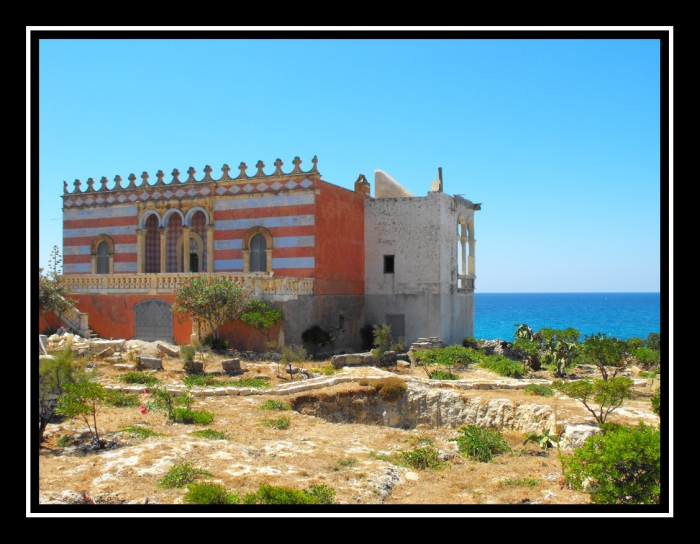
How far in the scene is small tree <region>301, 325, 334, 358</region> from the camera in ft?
87.4

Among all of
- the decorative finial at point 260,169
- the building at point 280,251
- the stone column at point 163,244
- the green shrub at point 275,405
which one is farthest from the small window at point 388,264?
the green shrub at point 275,405

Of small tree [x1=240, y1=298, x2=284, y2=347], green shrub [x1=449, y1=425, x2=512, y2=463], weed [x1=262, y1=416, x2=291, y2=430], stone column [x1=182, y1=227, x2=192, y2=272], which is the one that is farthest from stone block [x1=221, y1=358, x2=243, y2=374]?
Result: stone column [x1=182, y1=227, x2=192, y2=272]

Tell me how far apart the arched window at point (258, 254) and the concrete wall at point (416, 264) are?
589 centimetres

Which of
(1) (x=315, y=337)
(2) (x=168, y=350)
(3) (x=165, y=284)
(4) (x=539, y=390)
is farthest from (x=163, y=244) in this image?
(4) (x=539, y=390)

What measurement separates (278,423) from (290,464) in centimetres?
300

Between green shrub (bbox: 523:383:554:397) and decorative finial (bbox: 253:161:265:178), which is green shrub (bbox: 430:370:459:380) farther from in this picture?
decorative finial (bbox: 253:161:265:178)

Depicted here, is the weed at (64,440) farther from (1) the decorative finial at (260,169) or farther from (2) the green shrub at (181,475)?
(1) the decorative finial at (260,169)

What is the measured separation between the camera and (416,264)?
3100 cm

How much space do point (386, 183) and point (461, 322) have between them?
346 inches

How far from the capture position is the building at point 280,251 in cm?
2723

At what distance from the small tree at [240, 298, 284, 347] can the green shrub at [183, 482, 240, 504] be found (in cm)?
1530

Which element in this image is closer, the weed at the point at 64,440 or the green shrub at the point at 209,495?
the green shrub at the point at 209,495

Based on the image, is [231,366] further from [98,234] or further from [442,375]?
[98,234]
